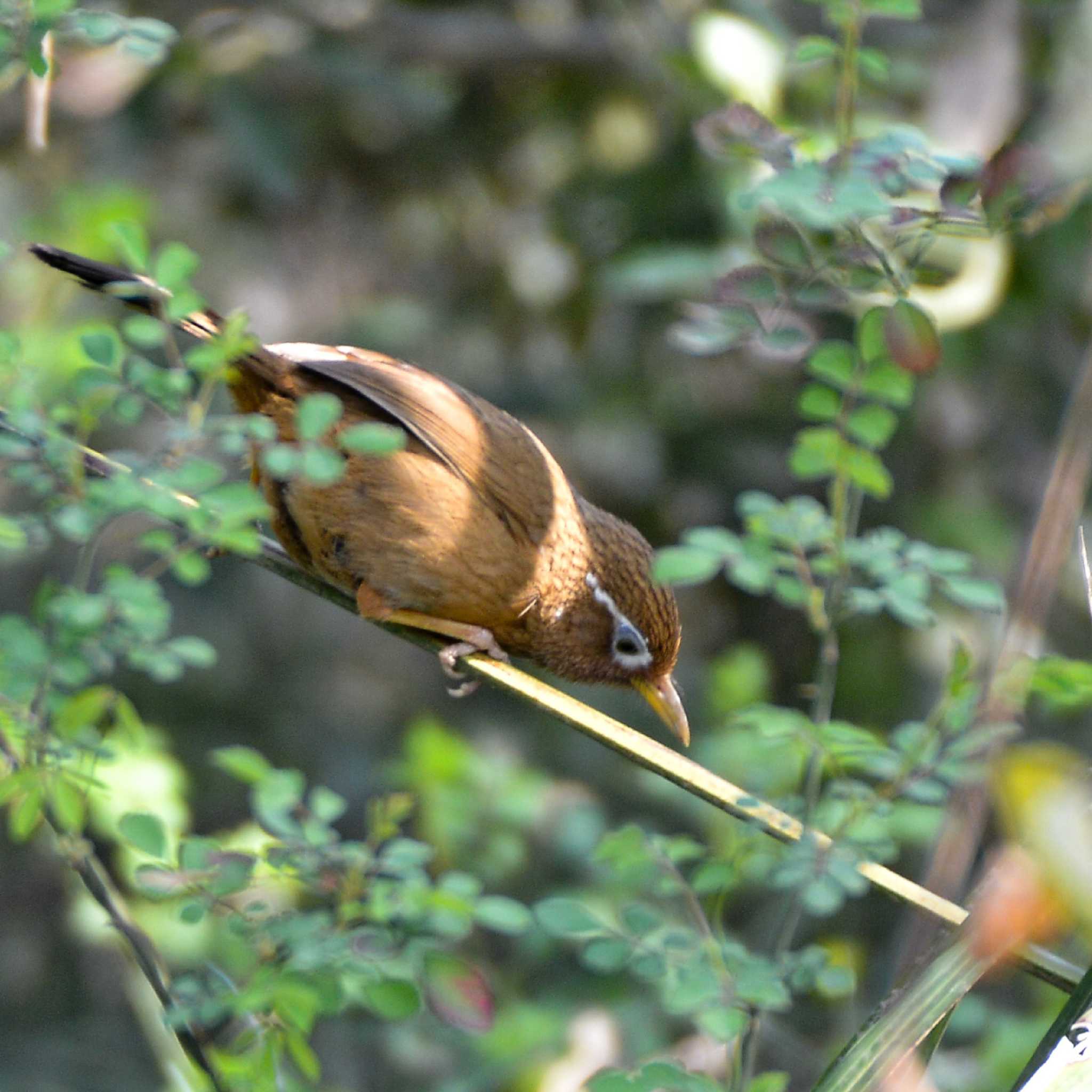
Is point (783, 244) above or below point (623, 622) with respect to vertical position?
above

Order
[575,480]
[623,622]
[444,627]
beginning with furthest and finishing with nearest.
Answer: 1. [575,480]
2. [623,622]
3. [444,627]

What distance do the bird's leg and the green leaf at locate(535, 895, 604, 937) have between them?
109 cm

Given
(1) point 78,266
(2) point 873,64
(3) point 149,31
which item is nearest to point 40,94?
(1) point 78,266

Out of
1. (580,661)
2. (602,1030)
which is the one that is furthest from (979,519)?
(602,1030)

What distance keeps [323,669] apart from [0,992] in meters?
1.76

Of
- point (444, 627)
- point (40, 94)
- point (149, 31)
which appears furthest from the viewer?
point (444, 627)

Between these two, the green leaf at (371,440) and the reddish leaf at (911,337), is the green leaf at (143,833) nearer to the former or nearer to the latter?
the green leaf at (371,440)

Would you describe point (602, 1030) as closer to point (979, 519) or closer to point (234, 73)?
point (979, 519)

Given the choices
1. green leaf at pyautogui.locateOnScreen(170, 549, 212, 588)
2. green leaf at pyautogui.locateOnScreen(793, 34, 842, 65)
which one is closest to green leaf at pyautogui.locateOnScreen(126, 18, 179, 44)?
green leaf at pyautogui.locateOnScreen(170, 549, 212, 588)

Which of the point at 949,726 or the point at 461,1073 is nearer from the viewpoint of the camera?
the point at 949,726

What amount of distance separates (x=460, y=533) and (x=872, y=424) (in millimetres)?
1482

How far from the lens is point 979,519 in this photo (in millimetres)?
5141

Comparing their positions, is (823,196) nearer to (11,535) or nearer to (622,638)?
(11,535)

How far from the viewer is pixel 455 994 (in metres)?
2.06
